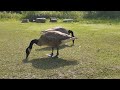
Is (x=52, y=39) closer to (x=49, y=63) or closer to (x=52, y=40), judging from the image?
(x=52, y=40)

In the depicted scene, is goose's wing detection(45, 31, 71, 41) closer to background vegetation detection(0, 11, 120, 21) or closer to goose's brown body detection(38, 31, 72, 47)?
goose's brown body detection(38, 31, 72, 47)

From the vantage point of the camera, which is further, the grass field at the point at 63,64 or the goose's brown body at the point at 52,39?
the goose's brown body at the point at 52,39

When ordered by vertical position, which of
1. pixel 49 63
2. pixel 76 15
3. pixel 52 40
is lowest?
pixel 76 15

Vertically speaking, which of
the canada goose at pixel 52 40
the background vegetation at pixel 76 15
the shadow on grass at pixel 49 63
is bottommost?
the background vegetation at pixel 76 15

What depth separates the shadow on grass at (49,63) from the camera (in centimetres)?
589

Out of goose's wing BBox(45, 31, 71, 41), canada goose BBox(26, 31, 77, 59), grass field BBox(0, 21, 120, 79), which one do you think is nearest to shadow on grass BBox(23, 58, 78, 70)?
grass field BBox(0, 21, 120, 79)

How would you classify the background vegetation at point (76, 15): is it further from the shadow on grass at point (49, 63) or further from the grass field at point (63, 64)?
the shadow on grass at point (49, 63)

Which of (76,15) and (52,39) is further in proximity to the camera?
(76,15)

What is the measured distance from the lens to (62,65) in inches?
235

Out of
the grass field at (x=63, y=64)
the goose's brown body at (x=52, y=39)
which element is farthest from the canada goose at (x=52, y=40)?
the grass field at (x=63, y=64)

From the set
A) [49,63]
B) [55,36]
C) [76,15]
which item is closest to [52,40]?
[55,36]

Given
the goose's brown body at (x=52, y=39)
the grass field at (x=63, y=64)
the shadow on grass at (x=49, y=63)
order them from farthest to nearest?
the goose's brown body at (x=52, y=39), the shadow on grass at (x=49, y=63), the grass field at (x=63, y=64)

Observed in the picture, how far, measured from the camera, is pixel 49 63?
20.4 feet
